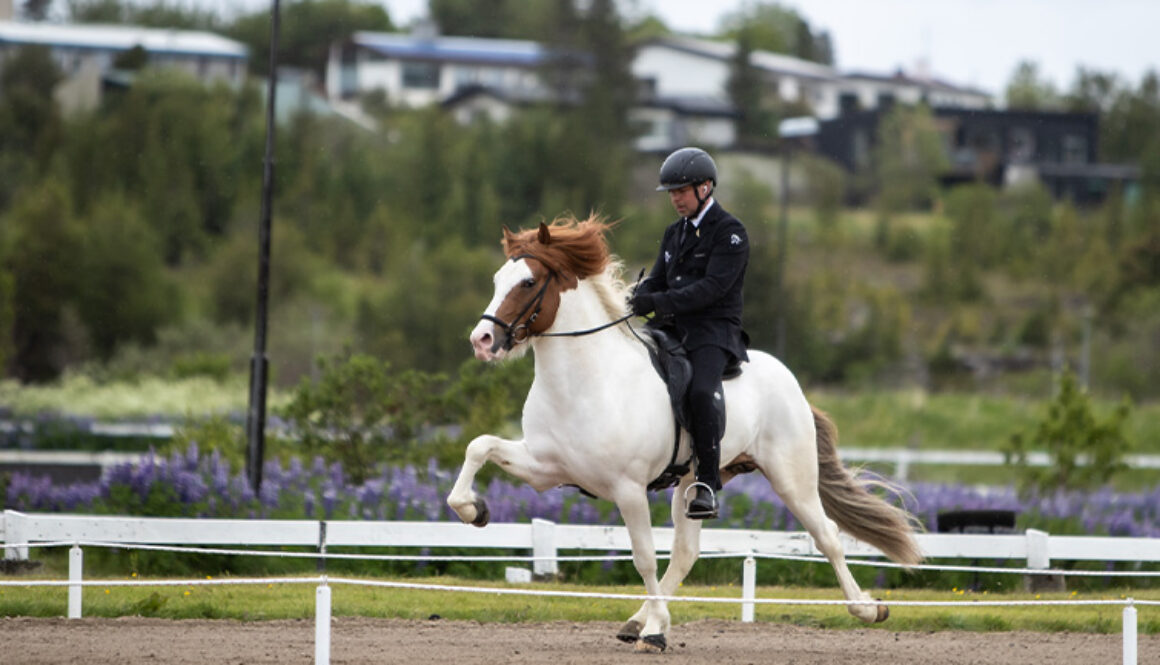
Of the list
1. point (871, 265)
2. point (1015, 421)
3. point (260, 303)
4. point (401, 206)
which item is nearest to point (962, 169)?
point (871, 265)

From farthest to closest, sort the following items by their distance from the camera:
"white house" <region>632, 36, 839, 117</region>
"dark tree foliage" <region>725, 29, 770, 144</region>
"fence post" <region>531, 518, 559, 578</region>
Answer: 1. "white house" <region>632, 36, 839, 117</region>
2. "dark tree foliage" <region>725, 29, 770, 144</region>
3. "fence post" <region>531, 518, 559, 578</region>

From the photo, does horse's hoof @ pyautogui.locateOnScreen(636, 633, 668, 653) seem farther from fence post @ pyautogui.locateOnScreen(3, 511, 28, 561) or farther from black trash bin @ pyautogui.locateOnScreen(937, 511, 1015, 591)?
black trash bin @ pyautogui.locateOnScreen(937, 511, 1015, 591)

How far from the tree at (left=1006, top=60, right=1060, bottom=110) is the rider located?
80.1m

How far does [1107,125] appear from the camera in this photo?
282 ft

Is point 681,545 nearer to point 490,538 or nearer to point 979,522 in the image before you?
point 490,538

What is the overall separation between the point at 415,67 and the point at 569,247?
267 ft

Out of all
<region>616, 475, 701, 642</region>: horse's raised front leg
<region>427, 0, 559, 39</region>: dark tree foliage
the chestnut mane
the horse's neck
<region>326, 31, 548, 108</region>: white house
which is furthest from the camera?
<region>427, 0, 559, 39</region>: dark tree foliage

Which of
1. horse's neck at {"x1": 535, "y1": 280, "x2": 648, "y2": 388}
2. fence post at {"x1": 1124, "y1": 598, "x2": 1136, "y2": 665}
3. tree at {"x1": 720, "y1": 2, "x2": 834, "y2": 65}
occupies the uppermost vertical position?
tree at {"x1": 720, "y1": 2, "x2": 834, "y2": 65}

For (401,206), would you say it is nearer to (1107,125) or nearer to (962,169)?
(962,169)

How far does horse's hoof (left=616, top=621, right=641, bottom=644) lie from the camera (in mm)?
8898

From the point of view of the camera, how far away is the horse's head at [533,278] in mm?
8070

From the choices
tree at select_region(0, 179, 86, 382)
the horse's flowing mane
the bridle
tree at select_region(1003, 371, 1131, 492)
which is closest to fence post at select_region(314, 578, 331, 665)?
the bridle

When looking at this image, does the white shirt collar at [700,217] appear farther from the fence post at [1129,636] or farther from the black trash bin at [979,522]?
the black trash bin at [979,522]

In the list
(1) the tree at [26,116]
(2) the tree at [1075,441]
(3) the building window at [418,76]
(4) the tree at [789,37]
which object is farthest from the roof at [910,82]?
(2) the tree at [1075,441]
